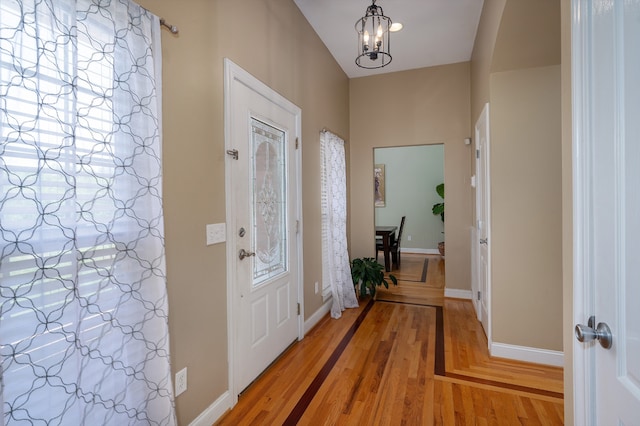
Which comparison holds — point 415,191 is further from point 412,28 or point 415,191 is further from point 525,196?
point 525,196

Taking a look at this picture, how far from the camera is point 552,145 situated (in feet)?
7.71

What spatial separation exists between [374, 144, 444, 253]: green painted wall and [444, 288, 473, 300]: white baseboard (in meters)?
3.60

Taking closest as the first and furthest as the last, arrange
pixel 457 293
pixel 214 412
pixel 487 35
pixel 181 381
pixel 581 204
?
pixel 581 204, pixel 181 381, pixel 214 412, pixel 487 35, pixel 457 293

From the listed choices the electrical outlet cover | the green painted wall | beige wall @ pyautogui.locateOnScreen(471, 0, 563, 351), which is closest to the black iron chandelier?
beige wall @ pyautogui.locateOnScreen(471, 0, 563, 351)

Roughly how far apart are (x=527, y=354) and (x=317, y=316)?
6.09 ft

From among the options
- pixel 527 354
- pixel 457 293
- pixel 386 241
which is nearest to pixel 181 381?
pixel 527 354

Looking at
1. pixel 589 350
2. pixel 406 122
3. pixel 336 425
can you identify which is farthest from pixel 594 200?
pixel 406 122

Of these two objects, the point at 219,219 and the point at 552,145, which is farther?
the point at 552,145

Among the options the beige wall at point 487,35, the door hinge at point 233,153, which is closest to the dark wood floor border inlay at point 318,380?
the door hinge at point 233,153

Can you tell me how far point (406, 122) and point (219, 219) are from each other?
3.27 m

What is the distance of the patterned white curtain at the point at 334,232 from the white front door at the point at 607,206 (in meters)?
2.61

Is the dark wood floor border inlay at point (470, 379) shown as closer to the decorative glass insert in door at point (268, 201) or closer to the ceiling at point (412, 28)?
the decorative glass insert in door at point (268, 201)

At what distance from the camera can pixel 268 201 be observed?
7.91 feet

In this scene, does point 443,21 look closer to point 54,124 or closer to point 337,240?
point 337,240
